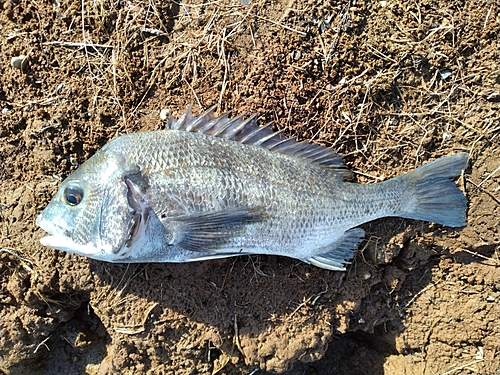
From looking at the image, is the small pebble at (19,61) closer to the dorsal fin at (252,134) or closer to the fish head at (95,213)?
the fish head at (95,213)

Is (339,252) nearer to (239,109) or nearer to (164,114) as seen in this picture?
(239,109)

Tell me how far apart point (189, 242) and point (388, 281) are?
1.83 metres

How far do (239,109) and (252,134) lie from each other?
1.11 ft

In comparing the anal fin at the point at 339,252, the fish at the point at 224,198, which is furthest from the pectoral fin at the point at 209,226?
the anal fin at the point at 339,252

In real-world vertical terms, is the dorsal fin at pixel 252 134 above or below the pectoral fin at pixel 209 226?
above

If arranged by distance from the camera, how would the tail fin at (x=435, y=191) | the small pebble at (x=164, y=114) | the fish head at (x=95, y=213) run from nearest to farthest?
the fish head at (x=95, y=213) < the tail fin at (x=435, y=191) < the small pebble at (x=164, y=114)

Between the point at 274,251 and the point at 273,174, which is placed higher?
the point at 273,174

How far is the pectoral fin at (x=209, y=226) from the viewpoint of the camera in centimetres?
258

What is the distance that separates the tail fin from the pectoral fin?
1.24m

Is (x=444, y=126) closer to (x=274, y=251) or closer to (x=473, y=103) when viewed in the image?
(x=473, y=103)

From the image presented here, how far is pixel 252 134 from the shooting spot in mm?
2840

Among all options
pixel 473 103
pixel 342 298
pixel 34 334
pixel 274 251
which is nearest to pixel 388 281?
pixel 342 298

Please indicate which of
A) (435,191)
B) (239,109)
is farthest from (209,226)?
(435,191)

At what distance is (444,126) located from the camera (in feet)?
10.3
